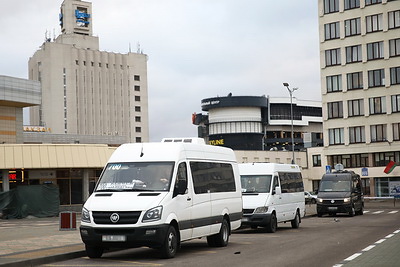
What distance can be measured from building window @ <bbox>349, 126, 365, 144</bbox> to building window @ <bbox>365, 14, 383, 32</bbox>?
1193 centimetres

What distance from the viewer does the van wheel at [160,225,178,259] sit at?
14148 mm

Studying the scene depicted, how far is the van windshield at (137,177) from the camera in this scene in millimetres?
14734

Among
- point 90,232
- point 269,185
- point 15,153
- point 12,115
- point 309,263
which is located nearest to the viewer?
point 309,263

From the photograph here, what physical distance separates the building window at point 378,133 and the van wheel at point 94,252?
223ft

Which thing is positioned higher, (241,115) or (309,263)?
(241,115)

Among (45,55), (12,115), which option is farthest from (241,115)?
(12,115)

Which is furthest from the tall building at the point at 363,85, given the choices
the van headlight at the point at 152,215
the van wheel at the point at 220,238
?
the van headlight at the point at 152,215

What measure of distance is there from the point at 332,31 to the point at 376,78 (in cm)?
832

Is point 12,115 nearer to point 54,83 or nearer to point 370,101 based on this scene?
point 370,101

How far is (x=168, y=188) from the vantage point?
1470 centimetres

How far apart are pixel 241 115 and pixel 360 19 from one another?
5847cm

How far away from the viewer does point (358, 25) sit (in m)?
79.5

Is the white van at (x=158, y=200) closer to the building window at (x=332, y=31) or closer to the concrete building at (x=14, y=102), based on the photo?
the concrete building at (x=14, y=102)

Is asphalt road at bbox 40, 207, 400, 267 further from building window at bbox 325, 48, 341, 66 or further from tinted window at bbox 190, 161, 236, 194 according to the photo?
building window at bbox 325, 48, 341, 66
